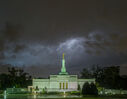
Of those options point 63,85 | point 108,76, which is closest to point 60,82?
point 63,85

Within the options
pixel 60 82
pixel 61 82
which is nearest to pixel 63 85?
pixel 61 82

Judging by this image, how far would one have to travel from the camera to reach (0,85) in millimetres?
71875

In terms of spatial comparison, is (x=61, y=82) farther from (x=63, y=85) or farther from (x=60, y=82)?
(x=63, y=85)

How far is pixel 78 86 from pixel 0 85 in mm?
26362

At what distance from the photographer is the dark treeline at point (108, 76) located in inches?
2864

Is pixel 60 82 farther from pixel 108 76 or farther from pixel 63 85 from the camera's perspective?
pixel 108 76

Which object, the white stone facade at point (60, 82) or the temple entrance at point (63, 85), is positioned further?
the temple entrance at point (63, 85)

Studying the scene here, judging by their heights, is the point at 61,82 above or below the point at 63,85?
above

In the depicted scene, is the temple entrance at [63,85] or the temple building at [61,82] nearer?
the temple building at [61,82]

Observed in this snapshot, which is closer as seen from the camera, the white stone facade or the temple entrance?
the white stone facade

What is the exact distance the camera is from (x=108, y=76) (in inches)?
3280

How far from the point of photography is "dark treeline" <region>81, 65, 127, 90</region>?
7274 cm

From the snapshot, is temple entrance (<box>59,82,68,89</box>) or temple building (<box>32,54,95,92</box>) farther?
temple entrance (<box>59,82,68,89</box>)

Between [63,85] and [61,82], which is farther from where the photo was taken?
[61,82]
